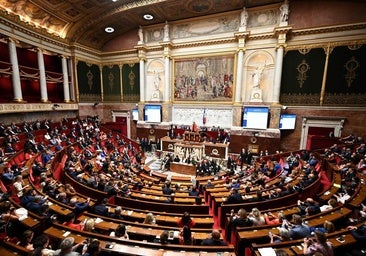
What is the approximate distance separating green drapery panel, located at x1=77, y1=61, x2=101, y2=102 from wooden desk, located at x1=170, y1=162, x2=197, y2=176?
12085 mm

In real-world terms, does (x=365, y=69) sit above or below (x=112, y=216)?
above

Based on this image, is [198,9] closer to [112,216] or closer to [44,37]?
[44,37]

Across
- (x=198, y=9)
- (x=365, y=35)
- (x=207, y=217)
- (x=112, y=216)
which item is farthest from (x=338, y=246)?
(x=198, y=9)

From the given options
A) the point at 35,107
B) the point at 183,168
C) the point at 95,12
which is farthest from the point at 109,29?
the point at 183,168

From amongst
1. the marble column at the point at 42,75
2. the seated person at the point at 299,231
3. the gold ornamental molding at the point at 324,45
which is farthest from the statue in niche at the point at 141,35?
the seated person at the point at 299,231

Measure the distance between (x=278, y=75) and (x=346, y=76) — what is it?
4.09 meters

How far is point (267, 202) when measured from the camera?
17.7 ft

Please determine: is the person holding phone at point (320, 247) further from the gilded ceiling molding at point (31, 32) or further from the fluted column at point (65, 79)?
the fluted column at point (65, 79)

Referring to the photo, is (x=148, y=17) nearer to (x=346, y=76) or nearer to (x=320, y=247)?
(x=346, y=76)

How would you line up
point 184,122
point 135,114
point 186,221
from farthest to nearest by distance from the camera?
point 135,114
point 184,122
point 186,221

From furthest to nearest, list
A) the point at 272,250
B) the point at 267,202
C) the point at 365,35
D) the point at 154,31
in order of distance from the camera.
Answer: the point at 154,31 → the point at 365,35 → the point at 267,202 → the point at 272,250

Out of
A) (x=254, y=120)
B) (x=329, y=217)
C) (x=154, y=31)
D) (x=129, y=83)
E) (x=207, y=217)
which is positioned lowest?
(x=207, y=217)

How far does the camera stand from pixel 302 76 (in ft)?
43.7

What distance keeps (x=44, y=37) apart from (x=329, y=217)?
19437mm
